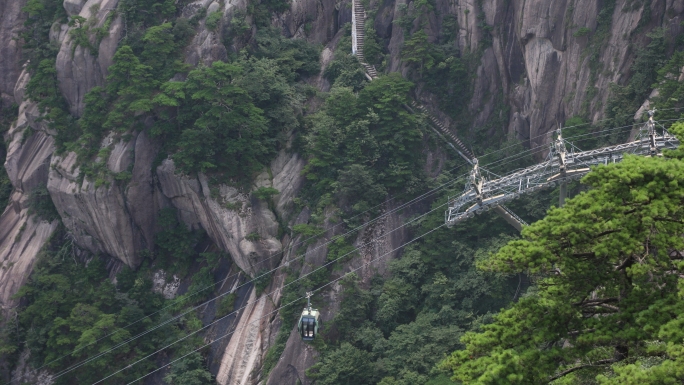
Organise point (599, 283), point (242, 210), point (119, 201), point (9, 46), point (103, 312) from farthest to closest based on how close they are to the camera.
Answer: point (9, 46)
point (119, 201)
point (103, 312)
point (242, 210)
point (599, 283)

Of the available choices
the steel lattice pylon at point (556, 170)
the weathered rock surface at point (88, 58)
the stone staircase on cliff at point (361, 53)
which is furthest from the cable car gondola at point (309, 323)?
the weathered rock surface at point (88, 58)

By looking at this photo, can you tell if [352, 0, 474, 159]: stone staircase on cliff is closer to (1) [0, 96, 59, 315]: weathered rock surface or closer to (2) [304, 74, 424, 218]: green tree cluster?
(2) [304, 74, 424, 218]: green tree cluster

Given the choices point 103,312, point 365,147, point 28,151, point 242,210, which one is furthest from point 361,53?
point 28,151

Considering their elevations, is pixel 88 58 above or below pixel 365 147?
above

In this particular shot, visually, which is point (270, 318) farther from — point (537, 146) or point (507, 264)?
point (507, 264)

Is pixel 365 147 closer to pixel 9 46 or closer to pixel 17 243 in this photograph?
pixel 17 243

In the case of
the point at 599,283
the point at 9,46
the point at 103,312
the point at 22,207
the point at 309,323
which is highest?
the point at 9,46

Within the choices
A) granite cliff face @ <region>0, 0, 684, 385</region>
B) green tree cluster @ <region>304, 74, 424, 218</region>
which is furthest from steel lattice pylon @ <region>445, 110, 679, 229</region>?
green tree cluster @ <region>304, 74, 424, 218</region>
